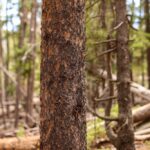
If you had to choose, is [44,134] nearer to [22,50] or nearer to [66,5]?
[66,5]

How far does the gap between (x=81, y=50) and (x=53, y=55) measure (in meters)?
0.32

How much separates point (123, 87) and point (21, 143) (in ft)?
11.7

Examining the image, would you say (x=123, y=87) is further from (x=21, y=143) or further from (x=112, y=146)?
(x=21, y=143)

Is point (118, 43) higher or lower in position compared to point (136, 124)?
higher

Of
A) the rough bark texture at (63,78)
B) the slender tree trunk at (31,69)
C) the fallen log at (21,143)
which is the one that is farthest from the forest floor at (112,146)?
the slender tree trunk at (31,69)

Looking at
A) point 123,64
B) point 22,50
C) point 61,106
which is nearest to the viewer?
point 61,106

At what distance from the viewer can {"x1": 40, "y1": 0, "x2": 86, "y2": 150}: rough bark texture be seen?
4.43 meters

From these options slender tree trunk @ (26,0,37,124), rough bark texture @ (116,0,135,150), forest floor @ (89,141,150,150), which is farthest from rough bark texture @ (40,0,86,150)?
slender tree trunk @ (26,0,37,124)

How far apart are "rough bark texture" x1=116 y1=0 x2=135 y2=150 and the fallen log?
2.94m

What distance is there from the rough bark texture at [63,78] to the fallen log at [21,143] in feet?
15.0

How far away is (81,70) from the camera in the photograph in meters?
4.51

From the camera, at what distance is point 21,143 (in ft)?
30.0

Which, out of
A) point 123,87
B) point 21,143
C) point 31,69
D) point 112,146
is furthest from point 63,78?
point 31,69

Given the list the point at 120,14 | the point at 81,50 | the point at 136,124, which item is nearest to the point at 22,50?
the point at 136,124
